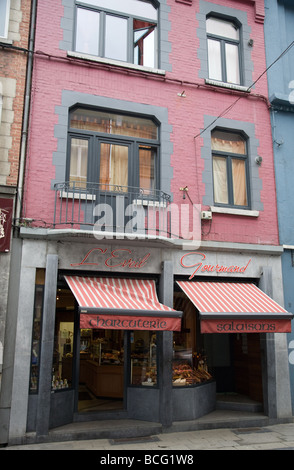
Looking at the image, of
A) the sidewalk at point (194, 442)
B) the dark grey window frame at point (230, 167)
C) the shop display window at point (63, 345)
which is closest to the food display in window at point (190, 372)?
the sidewalk at point (194, 442)

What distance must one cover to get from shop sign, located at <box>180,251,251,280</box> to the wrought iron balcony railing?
29.6 inches

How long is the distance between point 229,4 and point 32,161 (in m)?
7.55

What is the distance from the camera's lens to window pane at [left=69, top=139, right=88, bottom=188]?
9.40 meters

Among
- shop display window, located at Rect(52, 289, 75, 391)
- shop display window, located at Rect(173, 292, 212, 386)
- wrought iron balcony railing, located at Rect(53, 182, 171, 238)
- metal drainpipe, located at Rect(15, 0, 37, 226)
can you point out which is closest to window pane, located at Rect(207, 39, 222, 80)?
wrought iron balcony railing, located at Rect(53, 182, 171, 238)

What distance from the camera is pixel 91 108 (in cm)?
975

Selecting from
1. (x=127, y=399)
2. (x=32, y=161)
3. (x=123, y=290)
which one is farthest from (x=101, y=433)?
(x=32, y=161)

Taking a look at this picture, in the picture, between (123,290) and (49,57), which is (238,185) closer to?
(123,290)

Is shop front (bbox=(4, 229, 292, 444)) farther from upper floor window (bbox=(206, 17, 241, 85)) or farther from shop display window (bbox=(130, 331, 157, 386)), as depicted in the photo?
upper floor window (bbox=(206, 17, 241, 85))

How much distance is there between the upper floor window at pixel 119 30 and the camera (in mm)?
10090

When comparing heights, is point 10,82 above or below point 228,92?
below

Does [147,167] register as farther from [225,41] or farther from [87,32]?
[225,41]

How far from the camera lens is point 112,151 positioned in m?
9.84

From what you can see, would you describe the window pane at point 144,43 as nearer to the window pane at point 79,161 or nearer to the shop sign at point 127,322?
the window pane at point 79,161

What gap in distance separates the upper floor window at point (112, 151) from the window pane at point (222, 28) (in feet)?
11.9
